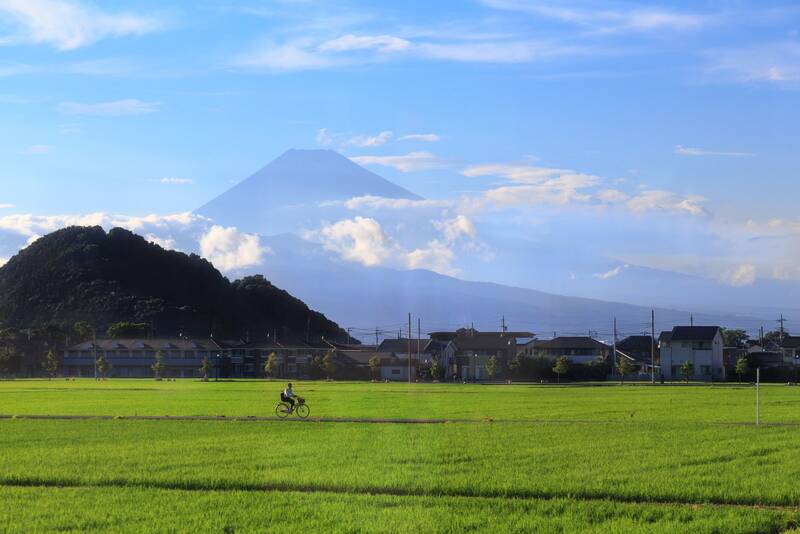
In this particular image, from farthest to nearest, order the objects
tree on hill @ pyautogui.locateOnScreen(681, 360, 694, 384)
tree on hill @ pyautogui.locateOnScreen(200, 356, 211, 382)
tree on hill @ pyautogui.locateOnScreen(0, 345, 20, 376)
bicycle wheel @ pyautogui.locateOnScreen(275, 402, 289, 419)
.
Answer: tree on hill @ pyautogui.locateOnScreen(0, 345, 20, 376) → tree on hill @ pyautogui.locateOnScreen(200, 356, 211, 382) → tree on hill @ pyautogui.locateOnScreen(681, 360, 694, 384) → bicycle wheel @ pyautogui.locateOnScreen(275, 402, 289, 419)

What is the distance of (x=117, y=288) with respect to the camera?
446ft

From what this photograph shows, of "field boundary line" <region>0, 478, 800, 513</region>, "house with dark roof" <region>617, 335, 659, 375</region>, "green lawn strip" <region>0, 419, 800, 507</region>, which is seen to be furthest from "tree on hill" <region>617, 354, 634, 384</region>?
"field boundary line" <region>0, 478, 800, 513</region>

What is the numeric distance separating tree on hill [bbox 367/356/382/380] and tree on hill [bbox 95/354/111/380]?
28819 mm

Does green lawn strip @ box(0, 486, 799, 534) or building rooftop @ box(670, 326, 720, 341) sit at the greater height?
building rooftop @ box(670, 326, 720, 341)

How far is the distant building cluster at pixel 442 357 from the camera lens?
9262 centimetres

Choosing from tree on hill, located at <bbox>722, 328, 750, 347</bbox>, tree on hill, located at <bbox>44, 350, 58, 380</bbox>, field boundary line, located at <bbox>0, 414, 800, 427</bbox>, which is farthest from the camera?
tree on hill, located at <bbox>722, 328, 750, 347</bbox>

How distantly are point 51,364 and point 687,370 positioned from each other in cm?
6777

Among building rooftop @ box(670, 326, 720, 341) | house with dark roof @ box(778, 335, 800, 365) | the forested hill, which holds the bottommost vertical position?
house with dark roof @ box(778, 335, 800, 365)

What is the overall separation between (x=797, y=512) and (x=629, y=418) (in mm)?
16976

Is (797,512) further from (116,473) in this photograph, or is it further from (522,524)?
(116,473)

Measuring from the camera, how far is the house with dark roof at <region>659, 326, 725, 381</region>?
92.3 meters

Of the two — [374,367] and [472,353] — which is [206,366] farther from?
[472,353]

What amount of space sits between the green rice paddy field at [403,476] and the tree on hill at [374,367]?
224 ft

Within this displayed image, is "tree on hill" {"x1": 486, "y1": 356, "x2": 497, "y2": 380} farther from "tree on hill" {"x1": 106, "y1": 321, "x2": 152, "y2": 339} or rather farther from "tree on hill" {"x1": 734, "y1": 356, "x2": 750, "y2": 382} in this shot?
"tree on hill" {"x1": 106, "y1": 321, "x2": 152, "y2": 339}
